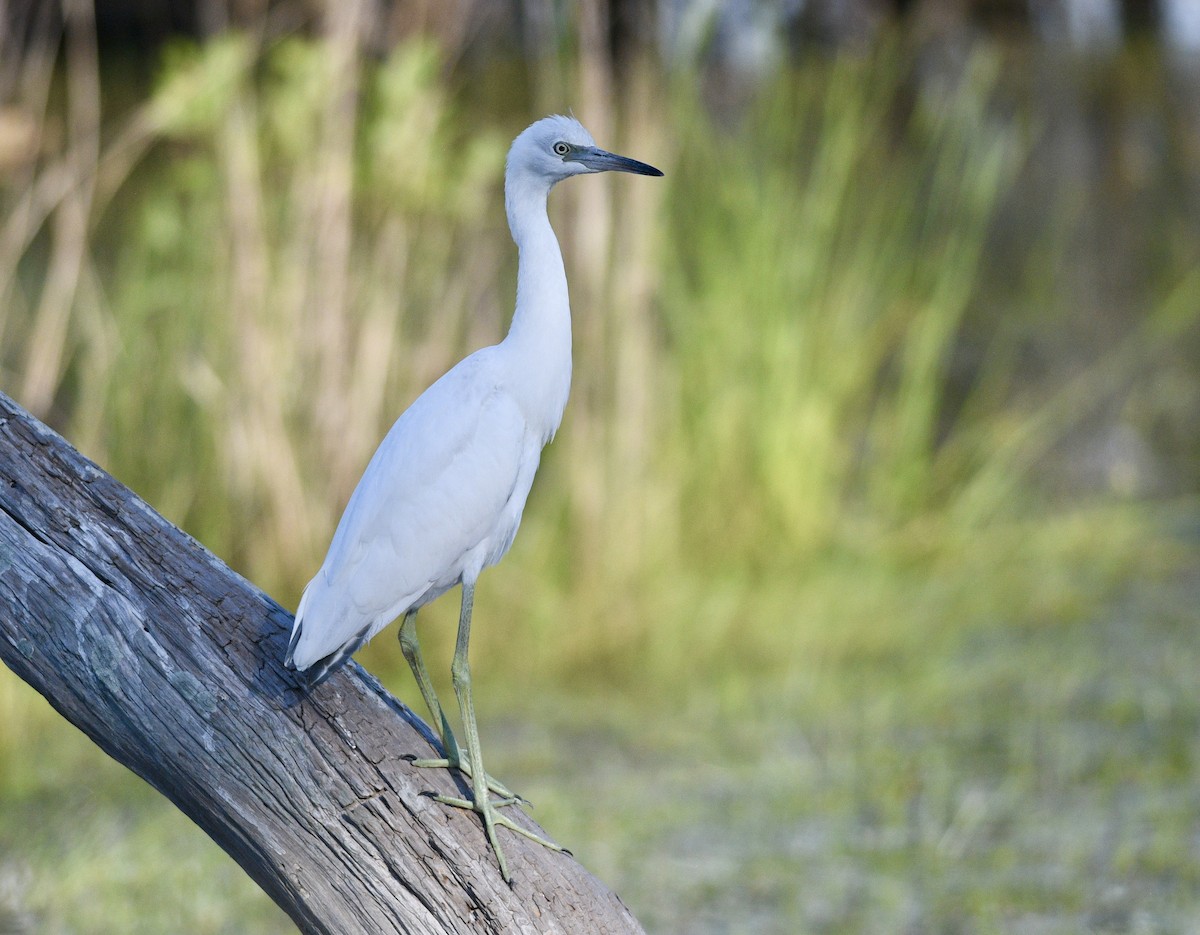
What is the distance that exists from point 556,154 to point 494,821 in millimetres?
624

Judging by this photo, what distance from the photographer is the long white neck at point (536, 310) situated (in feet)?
4.59

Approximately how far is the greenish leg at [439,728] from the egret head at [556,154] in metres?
0.45

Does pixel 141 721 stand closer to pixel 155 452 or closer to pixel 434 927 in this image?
pixel 434 927

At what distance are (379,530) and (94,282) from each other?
2.10 meters

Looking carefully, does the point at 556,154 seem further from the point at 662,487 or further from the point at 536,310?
the point at 662,487

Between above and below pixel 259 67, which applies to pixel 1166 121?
above

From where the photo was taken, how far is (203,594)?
4.16 ft

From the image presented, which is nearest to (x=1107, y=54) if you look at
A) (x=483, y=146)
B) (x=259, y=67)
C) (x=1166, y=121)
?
(x=1166, y=121)

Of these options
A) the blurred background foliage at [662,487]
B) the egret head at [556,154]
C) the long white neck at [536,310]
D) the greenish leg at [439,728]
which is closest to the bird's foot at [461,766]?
the greenish leg at [439,728]

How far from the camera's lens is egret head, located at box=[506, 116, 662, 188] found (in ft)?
4.65

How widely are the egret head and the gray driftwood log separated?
0.48 metres

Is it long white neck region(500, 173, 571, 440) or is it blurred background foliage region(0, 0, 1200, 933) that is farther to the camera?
blurred background foliage region(0, 0, 1200, 933)

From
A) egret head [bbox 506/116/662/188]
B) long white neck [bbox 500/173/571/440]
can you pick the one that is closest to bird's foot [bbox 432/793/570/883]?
long white neck [bbox 500/173/571/440]

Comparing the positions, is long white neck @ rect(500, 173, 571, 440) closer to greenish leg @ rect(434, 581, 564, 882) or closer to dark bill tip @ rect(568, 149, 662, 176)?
dark bill tip @ rect(568, 149, 662, 176)
